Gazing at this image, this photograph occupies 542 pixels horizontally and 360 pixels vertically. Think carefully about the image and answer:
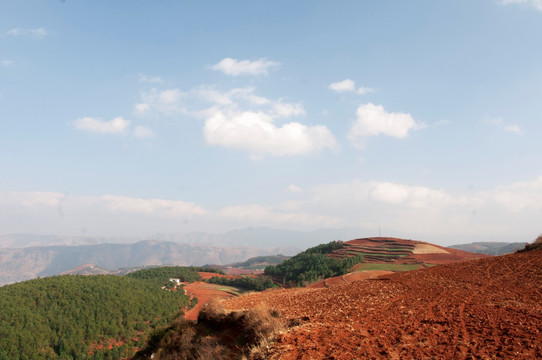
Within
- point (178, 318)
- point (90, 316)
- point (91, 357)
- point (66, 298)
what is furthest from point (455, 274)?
point (66, 298)

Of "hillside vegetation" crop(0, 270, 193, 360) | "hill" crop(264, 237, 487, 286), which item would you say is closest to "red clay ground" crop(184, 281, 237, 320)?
"hillside vegetation" crop(0, 270, 193, 360)

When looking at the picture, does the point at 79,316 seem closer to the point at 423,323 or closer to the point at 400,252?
the point at 423,323

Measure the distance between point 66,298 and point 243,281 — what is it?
44.3 meters

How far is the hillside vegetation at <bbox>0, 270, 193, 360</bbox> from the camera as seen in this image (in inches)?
1993

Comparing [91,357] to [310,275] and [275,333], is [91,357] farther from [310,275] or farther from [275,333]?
[275,333]

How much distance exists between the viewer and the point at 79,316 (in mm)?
59906

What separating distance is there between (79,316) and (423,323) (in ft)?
230

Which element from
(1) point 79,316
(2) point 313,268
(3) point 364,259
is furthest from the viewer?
(3) point 364,259

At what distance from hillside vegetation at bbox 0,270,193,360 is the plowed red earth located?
3655cm

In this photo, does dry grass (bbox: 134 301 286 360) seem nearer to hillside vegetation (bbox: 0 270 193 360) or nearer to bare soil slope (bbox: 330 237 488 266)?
hillside vegetation (bbox: 0 270 193 360)

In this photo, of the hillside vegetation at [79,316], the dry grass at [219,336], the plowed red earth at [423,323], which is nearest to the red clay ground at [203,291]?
the hillside vegetation at [79,316]

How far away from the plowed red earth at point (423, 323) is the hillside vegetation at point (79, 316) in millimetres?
36553

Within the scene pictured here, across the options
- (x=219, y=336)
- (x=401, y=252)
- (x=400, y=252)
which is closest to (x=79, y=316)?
(x=219, y=336)

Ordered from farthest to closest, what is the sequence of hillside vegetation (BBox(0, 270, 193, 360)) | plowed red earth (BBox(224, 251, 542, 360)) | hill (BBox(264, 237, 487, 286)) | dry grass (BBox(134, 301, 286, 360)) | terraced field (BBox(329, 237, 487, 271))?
terraced field (BBox(329, 237, 487, 271)), hill (BBox(264, 237, 487, 286)), hillside vegetation (BBox(0, 270, 193, 360)), dry grass (BBox(134, 301, 286, 360)), plowed red earth (BBox(224, 251, 542, 360))
